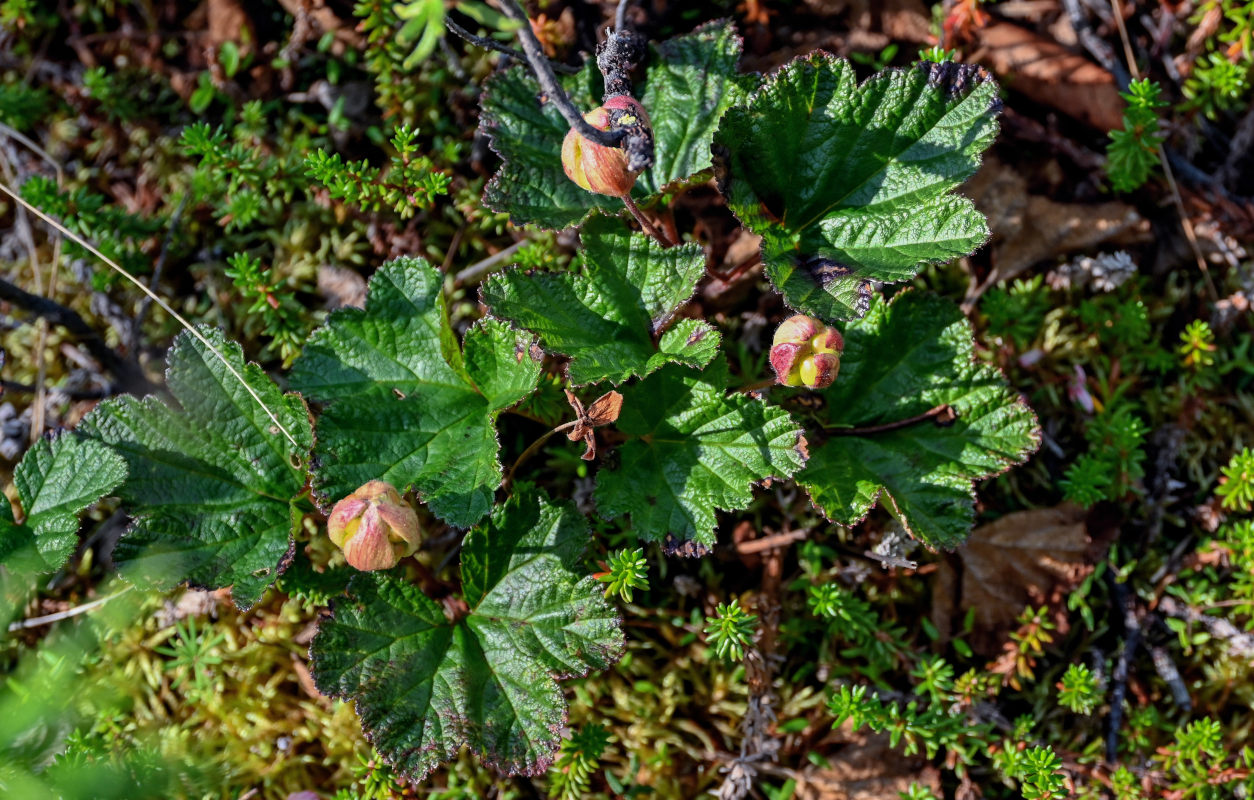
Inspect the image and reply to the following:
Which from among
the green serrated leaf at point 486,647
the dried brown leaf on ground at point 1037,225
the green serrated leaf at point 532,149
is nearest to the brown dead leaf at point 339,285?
the green serrated leaf at point 532,149

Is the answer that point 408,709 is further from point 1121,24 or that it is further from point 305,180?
point 1121,24

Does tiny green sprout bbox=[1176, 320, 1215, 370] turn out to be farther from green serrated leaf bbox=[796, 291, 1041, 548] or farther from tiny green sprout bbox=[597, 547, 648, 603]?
tiny green sprout bbox=[597, 547, 648, 603]

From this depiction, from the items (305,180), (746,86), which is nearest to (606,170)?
(746,86)

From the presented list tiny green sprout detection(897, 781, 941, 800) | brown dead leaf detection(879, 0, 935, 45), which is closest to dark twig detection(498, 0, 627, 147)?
brown dead leaf detection(879, 0, 935, 45)

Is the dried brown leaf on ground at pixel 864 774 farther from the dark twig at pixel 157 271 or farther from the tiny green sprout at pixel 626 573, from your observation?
the dark twig at pixel 157 271

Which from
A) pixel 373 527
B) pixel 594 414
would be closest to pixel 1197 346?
pixel 594 414
